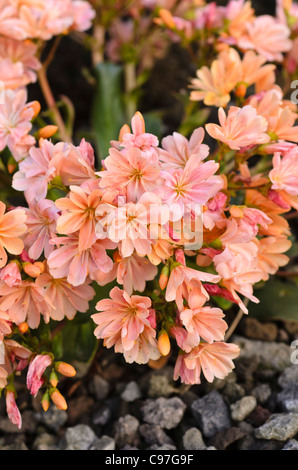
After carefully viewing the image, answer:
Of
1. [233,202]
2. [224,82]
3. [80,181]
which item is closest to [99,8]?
[224,82]

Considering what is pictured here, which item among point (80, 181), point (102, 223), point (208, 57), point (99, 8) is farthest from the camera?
point (99, 8)

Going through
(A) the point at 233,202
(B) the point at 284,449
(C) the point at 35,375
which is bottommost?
(B) the point at 284,449

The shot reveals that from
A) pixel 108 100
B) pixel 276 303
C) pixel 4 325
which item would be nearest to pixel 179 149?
pixel 4 325

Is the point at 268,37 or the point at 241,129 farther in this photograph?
the point at 268,37

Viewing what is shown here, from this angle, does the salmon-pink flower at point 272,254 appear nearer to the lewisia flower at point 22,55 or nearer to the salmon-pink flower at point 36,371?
the salmon-pink flower at point 36,371

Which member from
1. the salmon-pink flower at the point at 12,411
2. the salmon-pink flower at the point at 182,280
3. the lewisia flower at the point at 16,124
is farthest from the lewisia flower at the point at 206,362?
the lewisia flower at the point at 16,124

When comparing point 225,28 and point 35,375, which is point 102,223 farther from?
point 225,28

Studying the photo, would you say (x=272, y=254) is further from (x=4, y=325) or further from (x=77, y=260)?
(x=4, y=325)

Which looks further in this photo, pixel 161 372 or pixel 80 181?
pixel 161 372
